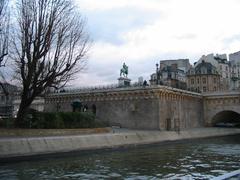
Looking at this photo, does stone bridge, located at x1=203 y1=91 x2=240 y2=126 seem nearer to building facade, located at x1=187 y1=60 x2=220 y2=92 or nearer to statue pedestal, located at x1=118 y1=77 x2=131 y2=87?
statue pedestal, located at x1=118 y1=77 x2=131 y2=87

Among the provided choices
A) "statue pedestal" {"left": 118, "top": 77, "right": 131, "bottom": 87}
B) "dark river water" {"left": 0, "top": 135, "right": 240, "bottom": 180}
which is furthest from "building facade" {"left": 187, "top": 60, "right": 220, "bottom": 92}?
"dark river water" {"left": 0, "top": 135, "right": 240, "bottom": 180}

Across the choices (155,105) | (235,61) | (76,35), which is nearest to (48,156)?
(76,35)

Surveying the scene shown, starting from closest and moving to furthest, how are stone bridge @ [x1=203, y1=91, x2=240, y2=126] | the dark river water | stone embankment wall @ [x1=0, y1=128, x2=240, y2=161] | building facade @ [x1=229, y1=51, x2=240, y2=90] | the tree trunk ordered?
the dark river water < stone embankment wall @ [x1=0, y1=128, x2=240, y2=161] < the tree trunk < stone bridge @ [x1=203, y1=91, x2=240, y2=126] < building facade @ [x1=229, y1=51, x2=240, y2=90]

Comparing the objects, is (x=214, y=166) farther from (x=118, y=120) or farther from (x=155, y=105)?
(x=118, y=120)

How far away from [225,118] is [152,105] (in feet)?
91.3

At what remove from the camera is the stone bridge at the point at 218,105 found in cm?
5853

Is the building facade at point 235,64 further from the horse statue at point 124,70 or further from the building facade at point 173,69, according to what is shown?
the horse statue at point 124,70

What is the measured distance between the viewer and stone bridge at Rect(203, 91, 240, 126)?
58.5m

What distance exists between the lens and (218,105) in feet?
198

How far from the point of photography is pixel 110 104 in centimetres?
5147

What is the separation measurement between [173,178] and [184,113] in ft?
132

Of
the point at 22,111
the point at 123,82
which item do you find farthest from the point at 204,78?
the point at 22,111

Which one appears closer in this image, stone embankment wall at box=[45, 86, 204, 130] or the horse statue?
stone embankment wall at box=[45, 86, 204, 130]

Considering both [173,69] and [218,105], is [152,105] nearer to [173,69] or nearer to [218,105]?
[218,105]
